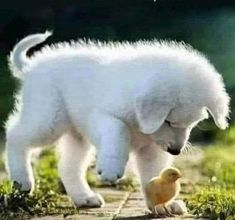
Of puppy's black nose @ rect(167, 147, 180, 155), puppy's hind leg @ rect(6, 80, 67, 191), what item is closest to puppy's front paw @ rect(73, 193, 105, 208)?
puppy's hind leg @ rect(6, 80, 67, 191)

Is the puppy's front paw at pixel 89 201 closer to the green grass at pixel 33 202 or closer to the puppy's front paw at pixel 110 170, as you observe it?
the green grass at pixel 33 202

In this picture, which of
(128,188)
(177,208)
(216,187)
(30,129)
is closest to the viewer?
(177,208)

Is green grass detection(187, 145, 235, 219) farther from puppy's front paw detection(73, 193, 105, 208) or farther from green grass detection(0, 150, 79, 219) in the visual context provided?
green grass detection(0, 150, 79, 219)

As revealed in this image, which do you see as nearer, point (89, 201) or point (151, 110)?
point (151, 110)

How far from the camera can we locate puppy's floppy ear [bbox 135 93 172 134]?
11.6 ft

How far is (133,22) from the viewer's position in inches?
167

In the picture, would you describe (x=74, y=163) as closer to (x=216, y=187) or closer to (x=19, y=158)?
(x=19, y=158)

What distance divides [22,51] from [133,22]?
0.45m

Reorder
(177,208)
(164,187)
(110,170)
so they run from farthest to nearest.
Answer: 1. (177,208)
2. (164,187)
3. (110,170)

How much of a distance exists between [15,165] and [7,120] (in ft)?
0.93

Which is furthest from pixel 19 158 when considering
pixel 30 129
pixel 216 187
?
pixel 216 187

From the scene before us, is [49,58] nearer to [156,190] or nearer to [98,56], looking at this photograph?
[98,56]

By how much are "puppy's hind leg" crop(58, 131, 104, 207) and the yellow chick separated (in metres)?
0.46

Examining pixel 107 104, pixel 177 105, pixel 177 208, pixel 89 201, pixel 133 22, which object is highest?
pixel 133 22
